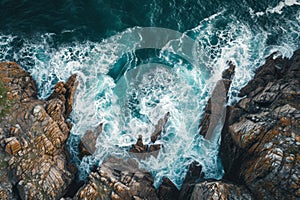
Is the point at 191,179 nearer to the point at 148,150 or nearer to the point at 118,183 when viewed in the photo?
the point at 148,150

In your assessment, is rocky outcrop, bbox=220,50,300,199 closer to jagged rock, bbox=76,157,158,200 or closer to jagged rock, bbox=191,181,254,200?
jagged rock, bbox=191,181,254,200

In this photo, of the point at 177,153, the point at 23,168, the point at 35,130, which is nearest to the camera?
the point at 23,168

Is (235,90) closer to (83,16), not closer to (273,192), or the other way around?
(273,192)

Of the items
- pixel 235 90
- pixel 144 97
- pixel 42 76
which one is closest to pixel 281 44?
pixel 235 90

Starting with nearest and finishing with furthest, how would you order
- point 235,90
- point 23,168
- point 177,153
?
1. point 23,168
2. point 177,153
3. point 235,90

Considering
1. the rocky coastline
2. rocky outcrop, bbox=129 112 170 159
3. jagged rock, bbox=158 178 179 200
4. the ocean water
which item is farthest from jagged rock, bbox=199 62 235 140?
jagged rock, bbox=158 178 179 200

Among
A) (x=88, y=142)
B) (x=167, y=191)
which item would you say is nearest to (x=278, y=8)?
(x=167, y=191)

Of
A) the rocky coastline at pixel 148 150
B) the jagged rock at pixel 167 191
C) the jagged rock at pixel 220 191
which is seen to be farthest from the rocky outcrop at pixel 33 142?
the jagged rock at pixel 220 191
